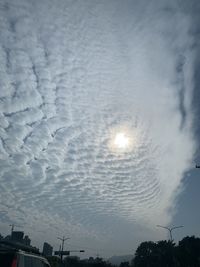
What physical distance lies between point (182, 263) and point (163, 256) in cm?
1964


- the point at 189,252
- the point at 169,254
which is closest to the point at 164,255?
the point at 169,254

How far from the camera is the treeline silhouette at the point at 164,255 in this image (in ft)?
294

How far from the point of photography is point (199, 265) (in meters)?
86.4

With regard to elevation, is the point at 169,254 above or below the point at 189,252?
above

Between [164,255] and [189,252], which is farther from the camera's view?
[164,255]

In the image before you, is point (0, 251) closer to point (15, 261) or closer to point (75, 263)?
point (15, 261)

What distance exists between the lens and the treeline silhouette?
294 ft

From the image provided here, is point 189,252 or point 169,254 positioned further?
point 169,254

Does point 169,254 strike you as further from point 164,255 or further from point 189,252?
point 189,252

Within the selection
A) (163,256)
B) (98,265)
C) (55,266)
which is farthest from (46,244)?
(55,266)

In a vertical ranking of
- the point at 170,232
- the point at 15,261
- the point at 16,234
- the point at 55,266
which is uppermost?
the point at 16,234

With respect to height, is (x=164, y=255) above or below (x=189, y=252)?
above

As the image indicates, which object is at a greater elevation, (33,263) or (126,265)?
(126,265)

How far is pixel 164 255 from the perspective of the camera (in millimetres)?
110562
